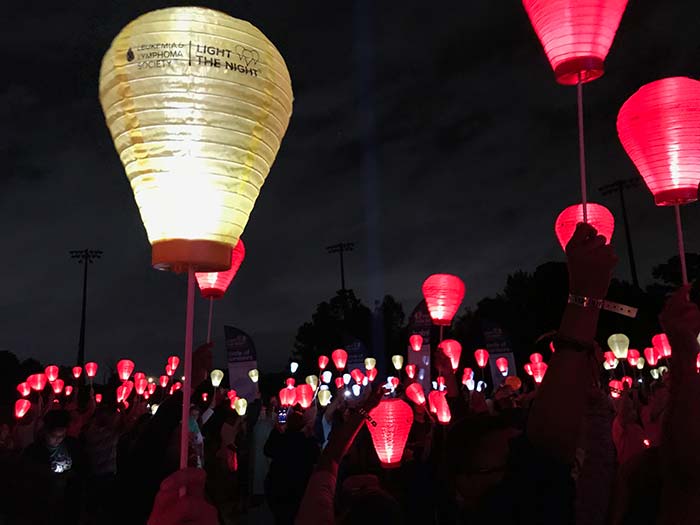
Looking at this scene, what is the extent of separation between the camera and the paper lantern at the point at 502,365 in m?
18.8

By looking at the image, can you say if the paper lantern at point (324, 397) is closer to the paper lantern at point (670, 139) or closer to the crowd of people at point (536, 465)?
the paper lantern at point (670, 139)

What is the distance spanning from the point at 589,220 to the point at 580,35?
115 inches

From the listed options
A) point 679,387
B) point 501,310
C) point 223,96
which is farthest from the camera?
point 501,310

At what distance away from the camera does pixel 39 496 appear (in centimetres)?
181

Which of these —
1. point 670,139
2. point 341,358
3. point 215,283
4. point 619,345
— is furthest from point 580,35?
point 341,358

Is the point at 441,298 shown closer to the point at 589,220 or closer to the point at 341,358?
the point at 589,220

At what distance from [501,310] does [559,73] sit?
120 feet

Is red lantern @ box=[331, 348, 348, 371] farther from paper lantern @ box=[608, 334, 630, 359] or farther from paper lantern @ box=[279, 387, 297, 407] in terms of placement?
paper lantern @ box=[608, 334, 630, 359]

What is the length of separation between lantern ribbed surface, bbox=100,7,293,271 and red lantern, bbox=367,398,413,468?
11.3ft

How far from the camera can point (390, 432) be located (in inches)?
209

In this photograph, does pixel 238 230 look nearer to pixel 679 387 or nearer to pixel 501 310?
pixel 679 387

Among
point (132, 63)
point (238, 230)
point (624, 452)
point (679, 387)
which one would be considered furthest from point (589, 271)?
point (624, 452)

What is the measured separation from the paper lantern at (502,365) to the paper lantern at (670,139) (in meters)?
15.7

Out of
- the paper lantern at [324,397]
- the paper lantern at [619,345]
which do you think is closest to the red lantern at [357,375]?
the paper lantern at [324,397]
